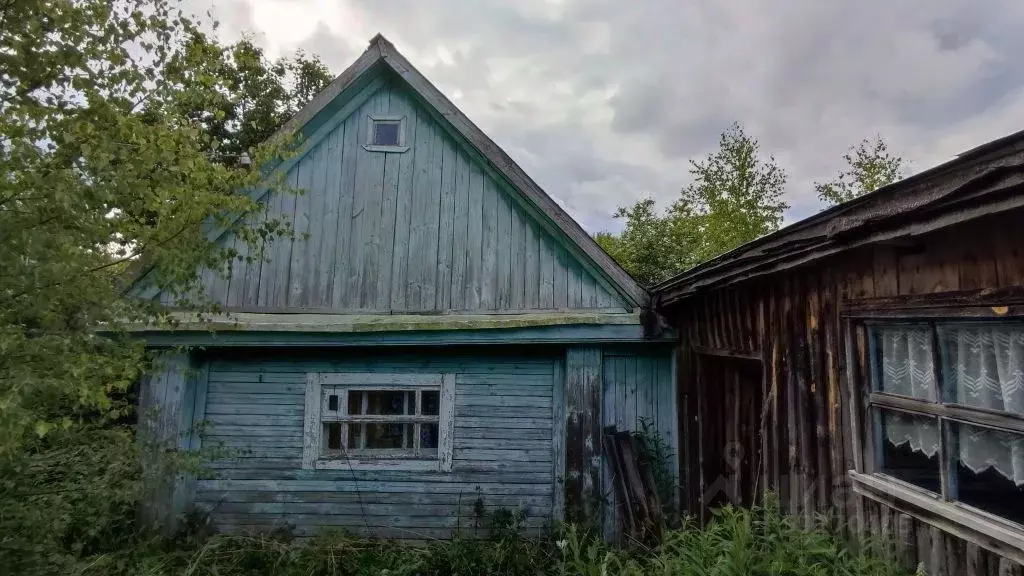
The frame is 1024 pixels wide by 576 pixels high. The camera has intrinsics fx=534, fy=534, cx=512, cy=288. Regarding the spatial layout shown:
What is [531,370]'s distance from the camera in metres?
6.09

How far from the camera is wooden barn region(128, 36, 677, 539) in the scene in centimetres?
573

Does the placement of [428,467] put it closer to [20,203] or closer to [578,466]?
[578,466]

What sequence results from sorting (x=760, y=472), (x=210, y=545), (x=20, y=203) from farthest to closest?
(x=210, y=545) → (x=760, y=472) → (x=20, y=203)

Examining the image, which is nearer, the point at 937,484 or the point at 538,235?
the point at 937,484

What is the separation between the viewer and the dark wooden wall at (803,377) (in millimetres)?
2477

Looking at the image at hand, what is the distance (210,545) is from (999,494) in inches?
246

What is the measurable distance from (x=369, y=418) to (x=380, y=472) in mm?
602

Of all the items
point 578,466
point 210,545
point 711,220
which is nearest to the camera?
point 210,545

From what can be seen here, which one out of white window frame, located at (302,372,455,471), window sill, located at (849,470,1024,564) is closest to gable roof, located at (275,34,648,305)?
white window frame, located at (302,372,455,471)

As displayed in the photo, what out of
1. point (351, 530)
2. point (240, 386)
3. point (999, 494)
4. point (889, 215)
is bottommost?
point (351, 530)

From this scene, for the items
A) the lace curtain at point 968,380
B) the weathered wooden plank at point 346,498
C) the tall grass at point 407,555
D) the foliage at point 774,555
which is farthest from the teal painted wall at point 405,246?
the lace curtain at point 968,380

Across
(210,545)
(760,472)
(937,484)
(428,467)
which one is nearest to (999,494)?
(937,484)

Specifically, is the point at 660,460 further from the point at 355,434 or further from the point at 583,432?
the point at 355,434

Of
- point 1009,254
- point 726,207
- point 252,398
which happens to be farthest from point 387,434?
point 726,207
